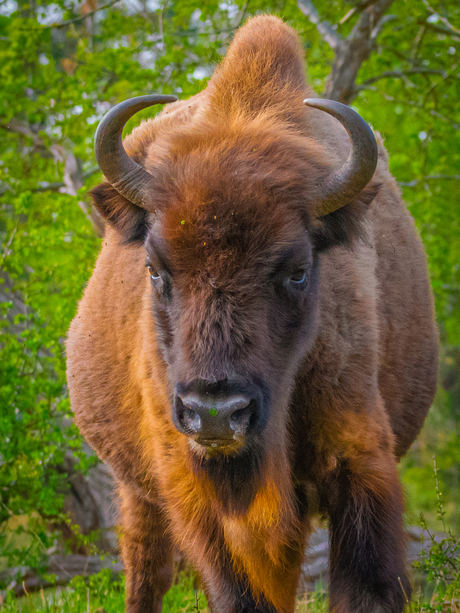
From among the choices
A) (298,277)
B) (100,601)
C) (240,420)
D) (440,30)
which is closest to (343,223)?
(298,277)

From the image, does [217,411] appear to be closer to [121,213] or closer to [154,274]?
[154,274]

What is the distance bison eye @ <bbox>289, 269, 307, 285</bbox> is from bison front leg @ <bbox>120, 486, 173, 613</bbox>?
107 inches

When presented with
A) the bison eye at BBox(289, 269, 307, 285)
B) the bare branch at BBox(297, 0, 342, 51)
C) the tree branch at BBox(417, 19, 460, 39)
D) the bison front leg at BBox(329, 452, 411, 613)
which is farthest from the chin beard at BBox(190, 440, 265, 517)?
the tree branch at BBox(417, 19, 460, 39)

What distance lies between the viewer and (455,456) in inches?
600

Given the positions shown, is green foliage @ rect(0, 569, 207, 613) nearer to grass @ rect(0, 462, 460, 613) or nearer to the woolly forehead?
grass @ rect(0, 462, 460, 613)

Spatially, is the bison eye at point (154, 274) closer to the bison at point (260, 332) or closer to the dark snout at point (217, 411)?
the bison at point (260, 332)

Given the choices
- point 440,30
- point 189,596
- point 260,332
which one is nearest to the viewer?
point 260,332

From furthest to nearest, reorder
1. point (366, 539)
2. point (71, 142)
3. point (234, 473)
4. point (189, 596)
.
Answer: point (71, 142), point (189, 596), point (366, 539), point (234, 473)

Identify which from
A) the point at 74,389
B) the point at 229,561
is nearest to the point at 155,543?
the point at 74,389

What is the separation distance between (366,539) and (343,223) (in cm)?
170

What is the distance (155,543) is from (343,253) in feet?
9.56

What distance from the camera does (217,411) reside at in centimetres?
281

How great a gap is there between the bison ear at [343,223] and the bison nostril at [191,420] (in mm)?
1265

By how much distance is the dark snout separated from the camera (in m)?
2.82
